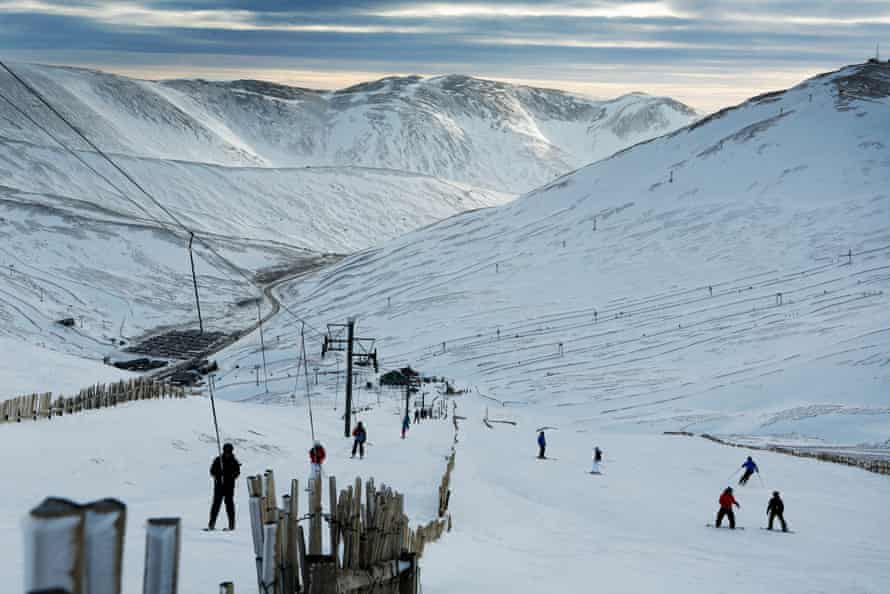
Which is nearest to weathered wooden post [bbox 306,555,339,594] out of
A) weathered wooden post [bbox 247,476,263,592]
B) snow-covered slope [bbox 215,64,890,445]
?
weathered wooden post [bbox 247,476,263,592]

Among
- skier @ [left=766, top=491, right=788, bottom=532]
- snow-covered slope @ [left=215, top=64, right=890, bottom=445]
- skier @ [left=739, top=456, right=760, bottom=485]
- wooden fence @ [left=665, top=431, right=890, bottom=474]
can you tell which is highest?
snow-covered slope @ [left=215, top=64, right=890, bottom=445]

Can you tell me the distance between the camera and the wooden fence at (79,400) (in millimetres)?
23094

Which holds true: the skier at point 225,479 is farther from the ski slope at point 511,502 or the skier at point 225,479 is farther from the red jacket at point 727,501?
the red jacket at point 727,501

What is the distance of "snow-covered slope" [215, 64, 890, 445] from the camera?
6288cm

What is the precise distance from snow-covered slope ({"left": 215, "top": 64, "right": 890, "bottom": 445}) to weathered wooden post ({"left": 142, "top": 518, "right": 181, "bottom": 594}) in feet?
159

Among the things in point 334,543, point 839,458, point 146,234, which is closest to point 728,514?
point 334,543

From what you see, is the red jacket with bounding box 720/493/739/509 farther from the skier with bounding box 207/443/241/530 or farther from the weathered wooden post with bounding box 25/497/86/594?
the weathered wooden post with bounding box 25/497/86/594

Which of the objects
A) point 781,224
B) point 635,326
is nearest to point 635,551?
point 635,326

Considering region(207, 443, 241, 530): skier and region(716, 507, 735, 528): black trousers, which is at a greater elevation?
region(207, 443, 241, 530): skier

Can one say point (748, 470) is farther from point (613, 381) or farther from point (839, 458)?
point (613, 381)

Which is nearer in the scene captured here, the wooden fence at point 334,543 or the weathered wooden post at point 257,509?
the wooden fence at point 334,543

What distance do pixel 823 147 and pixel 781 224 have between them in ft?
69.2

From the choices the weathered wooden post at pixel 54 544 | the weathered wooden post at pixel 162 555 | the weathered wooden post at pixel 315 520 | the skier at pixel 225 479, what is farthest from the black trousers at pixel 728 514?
the weathered wooden post at pixel 54 544

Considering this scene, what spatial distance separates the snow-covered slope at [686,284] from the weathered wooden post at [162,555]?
4848cm
